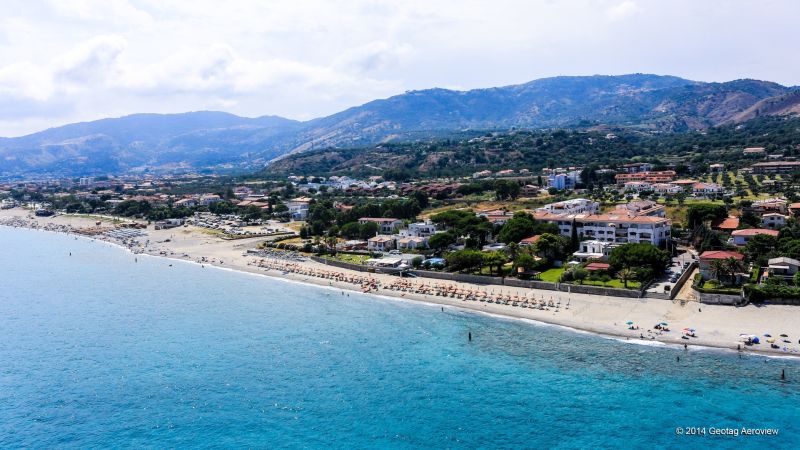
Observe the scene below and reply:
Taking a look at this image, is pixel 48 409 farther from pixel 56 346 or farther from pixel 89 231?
pixel 89 231

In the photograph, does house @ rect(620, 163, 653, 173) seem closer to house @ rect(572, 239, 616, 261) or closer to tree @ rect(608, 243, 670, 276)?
house @ rect(572, 239, 616, 261)

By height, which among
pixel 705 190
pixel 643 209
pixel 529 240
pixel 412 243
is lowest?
pixel 412 243

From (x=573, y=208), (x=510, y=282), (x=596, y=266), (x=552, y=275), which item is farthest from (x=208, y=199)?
(x=596, y=266)

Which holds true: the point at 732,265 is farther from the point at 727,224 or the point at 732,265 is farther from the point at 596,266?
the point at 727,224

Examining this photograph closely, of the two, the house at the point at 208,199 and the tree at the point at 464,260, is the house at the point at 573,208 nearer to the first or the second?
the tree at the point at 464,260

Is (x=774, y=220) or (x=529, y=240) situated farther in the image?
(x=774, y=220)

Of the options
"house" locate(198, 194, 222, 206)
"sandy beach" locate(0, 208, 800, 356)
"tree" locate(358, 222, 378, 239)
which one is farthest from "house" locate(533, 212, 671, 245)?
"house" locate(198, 194, 222, 206)

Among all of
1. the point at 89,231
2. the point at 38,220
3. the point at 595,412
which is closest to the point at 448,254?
the point at 595,412
